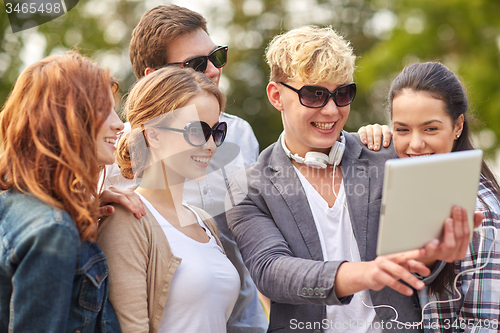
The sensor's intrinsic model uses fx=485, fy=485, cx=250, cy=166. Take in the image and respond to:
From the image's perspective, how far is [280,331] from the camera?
288cm

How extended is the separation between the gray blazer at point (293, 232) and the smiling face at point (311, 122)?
5.9 inches

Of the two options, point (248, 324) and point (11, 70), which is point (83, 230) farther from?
point (11, 70)

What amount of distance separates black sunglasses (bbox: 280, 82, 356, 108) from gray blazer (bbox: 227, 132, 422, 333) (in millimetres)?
351

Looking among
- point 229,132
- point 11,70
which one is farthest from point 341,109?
point 11,70

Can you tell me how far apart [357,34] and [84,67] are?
746 inches

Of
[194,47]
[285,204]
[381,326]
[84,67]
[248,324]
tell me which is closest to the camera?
[84,67]

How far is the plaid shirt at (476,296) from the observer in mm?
2652

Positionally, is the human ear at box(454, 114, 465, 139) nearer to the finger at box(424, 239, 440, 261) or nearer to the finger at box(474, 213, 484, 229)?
the finger at box(474, 213, 484, 229)

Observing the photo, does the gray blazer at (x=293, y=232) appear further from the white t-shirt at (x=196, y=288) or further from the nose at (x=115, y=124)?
the nose at (x=115, y=124)

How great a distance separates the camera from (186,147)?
2783 millimetres

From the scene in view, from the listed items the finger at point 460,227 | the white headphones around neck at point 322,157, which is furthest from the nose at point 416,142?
the finger at point 460,227

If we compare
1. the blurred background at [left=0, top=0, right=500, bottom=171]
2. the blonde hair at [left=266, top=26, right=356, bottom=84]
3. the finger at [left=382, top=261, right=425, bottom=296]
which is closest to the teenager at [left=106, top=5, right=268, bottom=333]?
the blonde hair at [left=266, top=26, right=356, bottom=84]

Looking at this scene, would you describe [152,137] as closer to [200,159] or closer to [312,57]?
[200,159]

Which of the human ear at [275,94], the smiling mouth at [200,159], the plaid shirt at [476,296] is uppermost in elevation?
the human ear at [275,94]
